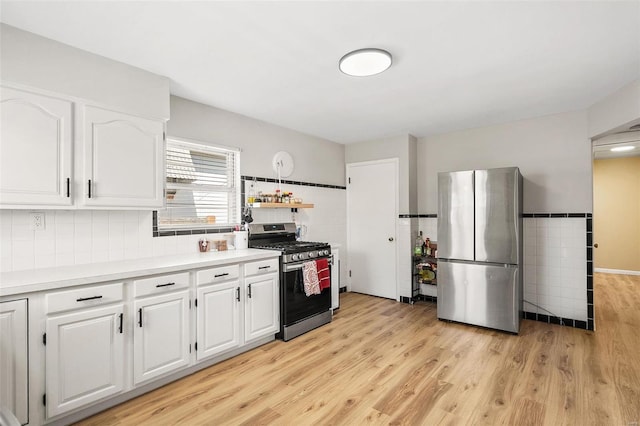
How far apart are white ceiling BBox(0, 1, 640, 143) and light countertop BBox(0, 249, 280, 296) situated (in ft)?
5.04

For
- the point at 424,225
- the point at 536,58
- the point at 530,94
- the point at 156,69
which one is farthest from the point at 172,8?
the point at 424,225

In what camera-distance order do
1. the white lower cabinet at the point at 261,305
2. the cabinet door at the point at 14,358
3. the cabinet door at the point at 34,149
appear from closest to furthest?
the cabinet door at the point at 14,358, the cabinet door at the point at 34,149, the white lower cabinet at the point at 261,305

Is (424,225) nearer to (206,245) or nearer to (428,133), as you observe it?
(428,133)

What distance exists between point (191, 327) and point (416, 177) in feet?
11.9

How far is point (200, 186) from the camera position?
10.9 ft

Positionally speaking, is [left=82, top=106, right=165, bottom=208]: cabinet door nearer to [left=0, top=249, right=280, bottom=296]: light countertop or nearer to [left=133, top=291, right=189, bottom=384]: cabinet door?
[left=0, top=249, right=280, bottom=296]: light countertop

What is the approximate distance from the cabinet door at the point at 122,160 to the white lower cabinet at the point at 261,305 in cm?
108

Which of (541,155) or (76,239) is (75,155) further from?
(541,155)

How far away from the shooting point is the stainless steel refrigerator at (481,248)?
11.0 feet

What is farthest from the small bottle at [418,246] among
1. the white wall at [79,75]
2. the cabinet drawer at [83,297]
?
the cabinet drawer at [83,297]

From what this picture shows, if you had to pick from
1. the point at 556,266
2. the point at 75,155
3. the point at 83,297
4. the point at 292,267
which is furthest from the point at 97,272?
the point at 556,266

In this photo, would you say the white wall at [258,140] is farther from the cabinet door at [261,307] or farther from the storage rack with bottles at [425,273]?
the storage rack with bottles at [425,273]

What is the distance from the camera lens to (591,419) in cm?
198

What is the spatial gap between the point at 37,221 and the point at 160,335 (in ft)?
3.87
